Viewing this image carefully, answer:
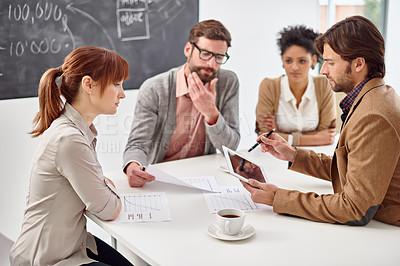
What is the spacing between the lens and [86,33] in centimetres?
259

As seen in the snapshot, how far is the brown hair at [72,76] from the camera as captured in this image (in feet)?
4.38

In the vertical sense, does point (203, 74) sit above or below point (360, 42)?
below

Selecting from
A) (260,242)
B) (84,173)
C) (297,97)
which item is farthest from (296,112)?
(84,173)

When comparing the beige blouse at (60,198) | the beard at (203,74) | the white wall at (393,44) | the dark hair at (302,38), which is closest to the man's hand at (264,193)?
the beige blouse at (60,198)

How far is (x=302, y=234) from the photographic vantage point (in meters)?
1.22

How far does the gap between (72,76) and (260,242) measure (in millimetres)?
771

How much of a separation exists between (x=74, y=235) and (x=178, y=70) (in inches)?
45.7

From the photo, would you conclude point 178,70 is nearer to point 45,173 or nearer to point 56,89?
point 56,89

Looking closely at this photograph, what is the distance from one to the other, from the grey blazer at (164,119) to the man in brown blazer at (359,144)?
72 centimetres

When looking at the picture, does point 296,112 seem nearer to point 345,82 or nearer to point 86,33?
point 345,82

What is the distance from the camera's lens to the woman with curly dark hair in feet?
8.09

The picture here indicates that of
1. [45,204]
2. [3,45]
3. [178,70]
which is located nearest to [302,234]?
[45,204]

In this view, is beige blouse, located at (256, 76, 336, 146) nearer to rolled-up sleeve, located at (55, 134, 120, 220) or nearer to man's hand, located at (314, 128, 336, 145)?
man's hand, located at (314, 128, 336, 145)

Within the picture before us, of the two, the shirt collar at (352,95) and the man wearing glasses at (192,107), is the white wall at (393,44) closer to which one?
the man wearing glasses at (192,107)
